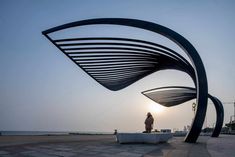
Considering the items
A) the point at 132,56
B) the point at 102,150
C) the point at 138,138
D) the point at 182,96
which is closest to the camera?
the point at 102,150

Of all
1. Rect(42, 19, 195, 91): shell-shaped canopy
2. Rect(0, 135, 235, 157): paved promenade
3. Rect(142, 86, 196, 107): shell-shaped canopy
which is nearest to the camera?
Rect(0, 135, 235, 157): paved promenade

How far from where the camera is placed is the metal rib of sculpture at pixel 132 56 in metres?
11.3

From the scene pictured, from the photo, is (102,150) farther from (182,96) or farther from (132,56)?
(182,96)

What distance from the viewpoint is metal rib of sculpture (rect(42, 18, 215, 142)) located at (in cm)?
1126

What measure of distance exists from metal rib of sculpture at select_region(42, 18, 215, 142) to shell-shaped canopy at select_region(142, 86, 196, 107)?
724 cm

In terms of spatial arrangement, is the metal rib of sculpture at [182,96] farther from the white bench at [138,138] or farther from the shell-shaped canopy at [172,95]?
the white bench at [138,138]

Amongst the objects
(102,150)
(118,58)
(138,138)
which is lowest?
(102,150)

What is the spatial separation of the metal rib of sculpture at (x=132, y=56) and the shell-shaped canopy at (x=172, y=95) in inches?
285

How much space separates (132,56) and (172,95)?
39.7ft

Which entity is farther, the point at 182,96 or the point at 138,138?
the point at 182,96

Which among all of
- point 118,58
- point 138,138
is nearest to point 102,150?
point 138,138

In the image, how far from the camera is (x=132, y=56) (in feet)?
44.4

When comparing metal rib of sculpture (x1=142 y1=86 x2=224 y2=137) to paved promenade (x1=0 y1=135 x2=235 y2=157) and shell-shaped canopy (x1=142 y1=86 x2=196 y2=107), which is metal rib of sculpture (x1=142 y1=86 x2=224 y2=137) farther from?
paved promenade (x1=0 y1=135 x2=235 y2=157)

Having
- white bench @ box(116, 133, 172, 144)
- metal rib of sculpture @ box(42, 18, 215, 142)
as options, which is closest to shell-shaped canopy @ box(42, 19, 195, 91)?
metal rib of sculpture @ box(42, 18, 215, 142)
